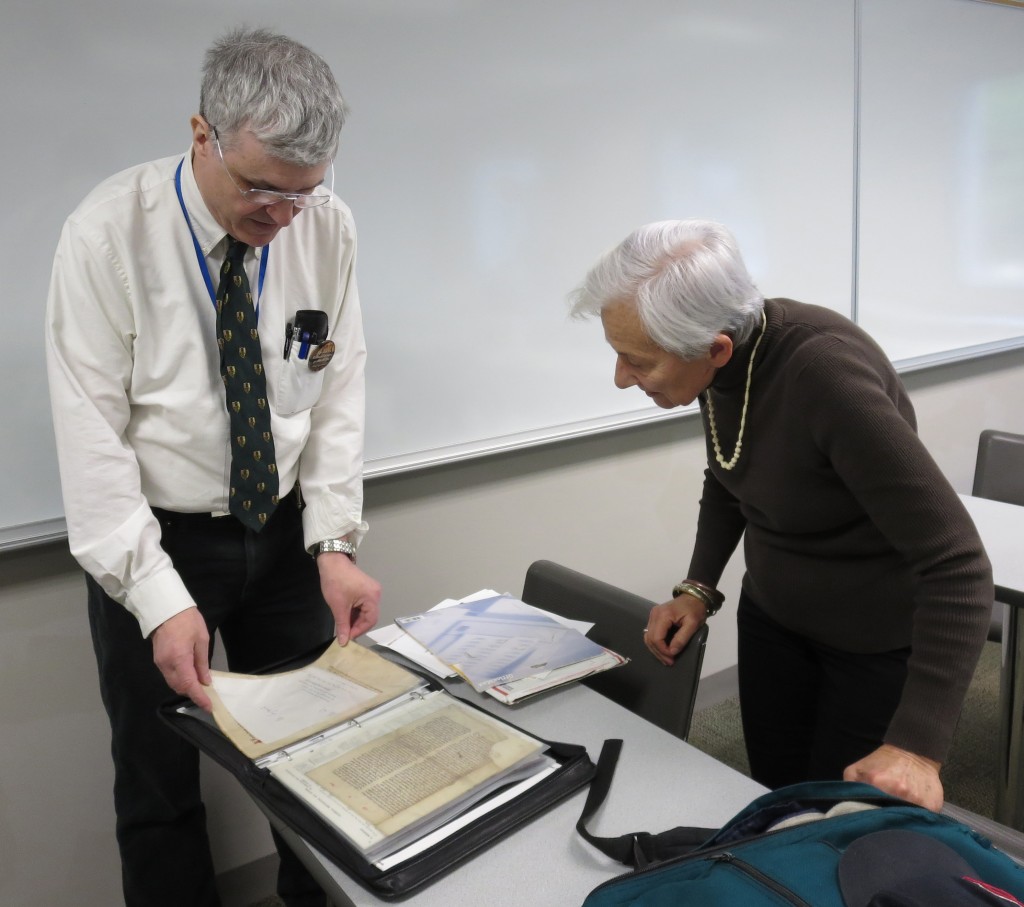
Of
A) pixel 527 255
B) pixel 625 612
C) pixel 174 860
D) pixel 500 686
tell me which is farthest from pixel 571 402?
Answer: pixel 174 860

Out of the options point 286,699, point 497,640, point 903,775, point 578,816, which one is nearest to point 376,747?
point 286,699

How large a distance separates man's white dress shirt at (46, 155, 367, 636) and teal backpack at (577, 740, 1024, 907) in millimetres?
791

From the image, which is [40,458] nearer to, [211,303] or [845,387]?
[211,303]

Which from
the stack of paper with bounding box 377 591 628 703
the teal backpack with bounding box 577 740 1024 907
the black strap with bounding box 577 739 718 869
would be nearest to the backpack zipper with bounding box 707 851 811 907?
the teal backpack with bounding box 577 740 1024 907

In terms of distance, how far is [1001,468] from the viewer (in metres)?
2.50

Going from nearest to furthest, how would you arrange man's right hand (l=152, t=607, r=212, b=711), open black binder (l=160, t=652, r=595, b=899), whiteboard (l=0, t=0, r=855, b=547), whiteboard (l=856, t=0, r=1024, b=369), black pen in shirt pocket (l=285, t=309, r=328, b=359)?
1. open black binder (l=160, t=652, r=595, b=899)
2. man's right hand (l=152, t=607, r=212, b=711)
3. black pen in shirt pocket (l=285, t=309, r=328, b=359)
4. whiteboard (l=0, t=0, r=855, b=547)
5. whiteboard (l=856, t=0, r=1024, b=369)

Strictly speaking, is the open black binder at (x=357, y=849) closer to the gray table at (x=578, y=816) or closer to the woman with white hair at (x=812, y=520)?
the gray table at (x=578, y=816)

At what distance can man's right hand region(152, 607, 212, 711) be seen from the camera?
1.20 metres

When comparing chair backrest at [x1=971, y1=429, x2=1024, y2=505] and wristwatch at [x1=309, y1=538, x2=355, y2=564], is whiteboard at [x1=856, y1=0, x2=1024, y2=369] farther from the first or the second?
wristwatch at [x1=309, y1=538, x2=355, y2=564]

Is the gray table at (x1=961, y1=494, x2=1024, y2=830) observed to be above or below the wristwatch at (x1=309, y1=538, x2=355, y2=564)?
below

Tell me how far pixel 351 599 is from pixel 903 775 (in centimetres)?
84

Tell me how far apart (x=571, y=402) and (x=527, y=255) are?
0.43 m

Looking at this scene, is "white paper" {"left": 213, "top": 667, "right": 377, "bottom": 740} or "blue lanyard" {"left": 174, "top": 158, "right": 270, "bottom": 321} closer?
"white paper" {"left": 213, "top": 667, "right": 377, "bottom": 740}

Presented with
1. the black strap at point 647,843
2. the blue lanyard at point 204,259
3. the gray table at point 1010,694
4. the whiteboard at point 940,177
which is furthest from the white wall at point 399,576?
the black strap at point 647,843
